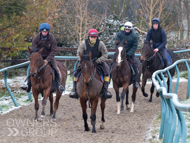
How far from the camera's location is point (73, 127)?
7965mm

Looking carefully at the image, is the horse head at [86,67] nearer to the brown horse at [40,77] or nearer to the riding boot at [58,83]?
the brown horse at [40,77]

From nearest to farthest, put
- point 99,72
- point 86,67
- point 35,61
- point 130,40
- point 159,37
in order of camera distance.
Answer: point 86,67 < point 99,72 < point 35,61 < point 130,40 < point 159,37

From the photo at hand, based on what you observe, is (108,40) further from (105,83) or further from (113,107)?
(105,83)

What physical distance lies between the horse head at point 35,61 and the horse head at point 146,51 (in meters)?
3.64

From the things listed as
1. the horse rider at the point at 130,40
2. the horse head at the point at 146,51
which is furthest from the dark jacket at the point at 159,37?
the horse rider at the point at 130,40

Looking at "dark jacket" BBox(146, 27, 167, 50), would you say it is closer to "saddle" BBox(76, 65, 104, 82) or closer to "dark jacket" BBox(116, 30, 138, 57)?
"dark jacket" BBox(116, 30, 138, 57)

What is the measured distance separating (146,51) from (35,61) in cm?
404

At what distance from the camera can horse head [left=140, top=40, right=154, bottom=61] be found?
1095cm

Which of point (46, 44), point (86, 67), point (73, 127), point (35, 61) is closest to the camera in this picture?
point (86, 67)

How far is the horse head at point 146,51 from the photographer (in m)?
10.9

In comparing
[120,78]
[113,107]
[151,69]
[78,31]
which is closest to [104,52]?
[120,78]

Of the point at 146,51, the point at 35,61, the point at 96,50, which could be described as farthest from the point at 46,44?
the point at 146,51

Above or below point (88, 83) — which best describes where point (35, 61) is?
above

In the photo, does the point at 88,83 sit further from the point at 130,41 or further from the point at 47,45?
the point at 130,41
